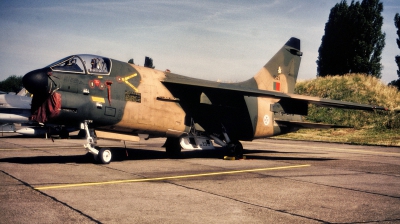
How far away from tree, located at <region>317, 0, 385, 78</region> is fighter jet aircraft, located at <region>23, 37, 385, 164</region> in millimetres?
36978

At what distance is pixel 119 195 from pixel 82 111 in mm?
4410

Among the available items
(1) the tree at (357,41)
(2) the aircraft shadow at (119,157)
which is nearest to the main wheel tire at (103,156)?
(2) the aircraft shadow at (119,157)

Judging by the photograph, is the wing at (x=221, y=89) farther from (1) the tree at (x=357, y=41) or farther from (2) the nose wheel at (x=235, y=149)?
(1) the tree at (x=357, y=41)

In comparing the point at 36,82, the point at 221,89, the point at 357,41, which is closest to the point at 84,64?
the point at 36,82

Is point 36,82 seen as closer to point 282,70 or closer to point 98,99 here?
point 98,99

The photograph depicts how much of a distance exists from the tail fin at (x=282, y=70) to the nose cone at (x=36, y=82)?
31.7 ft

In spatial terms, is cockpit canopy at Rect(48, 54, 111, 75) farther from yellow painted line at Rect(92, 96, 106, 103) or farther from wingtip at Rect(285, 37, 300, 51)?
wingtip at Rect(285, 37, 300, 51)

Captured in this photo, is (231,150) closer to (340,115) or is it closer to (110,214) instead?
(110,214)

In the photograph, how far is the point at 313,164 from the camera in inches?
504

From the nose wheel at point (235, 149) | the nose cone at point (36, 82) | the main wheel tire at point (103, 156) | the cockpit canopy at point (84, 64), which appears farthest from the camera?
the nose wheel at point (235, 149)

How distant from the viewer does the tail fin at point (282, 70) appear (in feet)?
56.7

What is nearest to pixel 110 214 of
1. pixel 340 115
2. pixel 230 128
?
pixel 230 128

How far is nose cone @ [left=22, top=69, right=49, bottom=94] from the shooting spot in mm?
9828

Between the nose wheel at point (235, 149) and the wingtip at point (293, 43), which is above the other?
the wingtip at point (293, 43)
